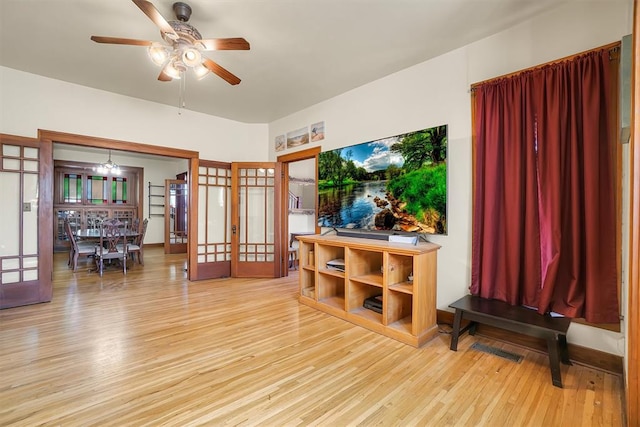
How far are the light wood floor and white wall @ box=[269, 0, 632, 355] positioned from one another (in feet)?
2.60

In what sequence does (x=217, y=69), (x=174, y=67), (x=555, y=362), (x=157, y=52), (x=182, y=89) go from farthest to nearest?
(x=182, y=89)
(x=217, y=69)
(x=174, y=67)
(x=157, y=52)
(x=555, y=362)

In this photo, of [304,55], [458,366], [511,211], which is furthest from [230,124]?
[458,366]

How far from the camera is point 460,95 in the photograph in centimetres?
286

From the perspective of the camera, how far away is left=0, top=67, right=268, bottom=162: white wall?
11.4ft

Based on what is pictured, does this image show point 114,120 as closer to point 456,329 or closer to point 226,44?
point 226,44

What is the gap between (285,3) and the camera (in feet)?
7.52

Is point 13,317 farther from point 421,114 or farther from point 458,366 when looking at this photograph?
point 421,114

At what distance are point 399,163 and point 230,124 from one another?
355 centimetres

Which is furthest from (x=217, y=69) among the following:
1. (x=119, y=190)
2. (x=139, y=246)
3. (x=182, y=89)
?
(x=119, y=190)

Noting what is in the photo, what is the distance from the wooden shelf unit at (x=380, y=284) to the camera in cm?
254

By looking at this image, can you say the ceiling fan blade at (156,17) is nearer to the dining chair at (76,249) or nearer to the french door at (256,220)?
the french door at (256,220)

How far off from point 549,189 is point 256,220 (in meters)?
4.34

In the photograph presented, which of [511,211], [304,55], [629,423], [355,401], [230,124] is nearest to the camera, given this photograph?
[629,423]

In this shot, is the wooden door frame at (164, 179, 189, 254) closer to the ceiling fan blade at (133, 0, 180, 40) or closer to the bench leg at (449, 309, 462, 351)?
the ceiling fan blade at (133, 0, 180, 40)
